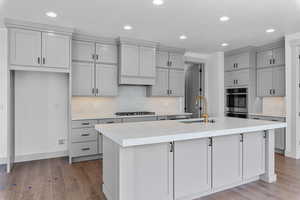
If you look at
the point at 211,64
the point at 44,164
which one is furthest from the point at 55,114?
the point at 211,64

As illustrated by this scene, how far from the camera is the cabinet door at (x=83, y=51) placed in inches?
160

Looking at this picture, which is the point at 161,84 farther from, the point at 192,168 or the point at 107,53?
the point at 192,168

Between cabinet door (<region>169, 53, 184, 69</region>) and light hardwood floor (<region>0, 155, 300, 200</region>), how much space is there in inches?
127

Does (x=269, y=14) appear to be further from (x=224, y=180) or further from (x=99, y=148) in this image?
(x=99, y=148)

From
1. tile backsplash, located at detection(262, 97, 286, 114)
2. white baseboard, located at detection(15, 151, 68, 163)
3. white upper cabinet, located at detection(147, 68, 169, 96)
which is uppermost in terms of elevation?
white upper cabinet, located at detection(147, 68, 169, 96)

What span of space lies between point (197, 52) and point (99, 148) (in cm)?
402

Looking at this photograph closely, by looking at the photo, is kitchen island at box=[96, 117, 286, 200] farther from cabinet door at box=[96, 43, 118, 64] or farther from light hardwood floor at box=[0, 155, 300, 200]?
cabinet door at box=[96, 43, 118, 64]

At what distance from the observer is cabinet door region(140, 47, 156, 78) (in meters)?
4.63

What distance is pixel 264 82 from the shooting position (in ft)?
16.4

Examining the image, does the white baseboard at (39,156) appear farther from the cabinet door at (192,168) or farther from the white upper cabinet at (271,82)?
the white upper cabinet at (271,82)

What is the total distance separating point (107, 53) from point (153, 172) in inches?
125

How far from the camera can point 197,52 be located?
19.1 feet

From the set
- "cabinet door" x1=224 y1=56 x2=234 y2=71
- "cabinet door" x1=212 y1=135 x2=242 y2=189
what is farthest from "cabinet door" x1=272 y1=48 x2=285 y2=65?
"cabinet door" x1=212 y1=135 x2=242 y2=189

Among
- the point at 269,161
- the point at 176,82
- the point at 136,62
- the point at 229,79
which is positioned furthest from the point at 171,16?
the point at 229,79
